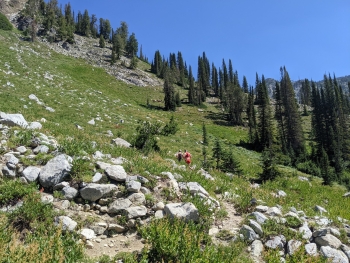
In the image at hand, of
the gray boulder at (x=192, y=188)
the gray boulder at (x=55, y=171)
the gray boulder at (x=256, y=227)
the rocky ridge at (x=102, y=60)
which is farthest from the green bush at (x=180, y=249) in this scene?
the rocky ridge at (x=102, y=60)

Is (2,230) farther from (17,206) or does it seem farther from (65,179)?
(65,179)

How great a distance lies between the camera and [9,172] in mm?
7586

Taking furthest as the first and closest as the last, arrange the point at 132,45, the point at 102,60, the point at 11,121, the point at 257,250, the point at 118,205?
1. the point at 132,45
2. the point at 102,60
3. the point at 11,121
4. the point at 118,205
5. the point at 257,250

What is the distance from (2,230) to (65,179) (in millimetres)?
2568

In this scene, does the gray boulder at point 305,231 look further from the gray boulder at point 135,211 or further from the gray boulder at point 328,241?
the gray boulder at point 135,211

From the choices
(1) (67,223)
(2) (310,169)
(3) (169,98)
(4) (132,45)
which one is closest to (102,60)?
(4) (132,45)

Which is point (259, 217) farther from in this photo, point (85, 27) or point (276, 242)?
point (85, 27)

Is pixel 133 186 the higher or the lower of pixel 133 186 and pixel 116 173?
the lower

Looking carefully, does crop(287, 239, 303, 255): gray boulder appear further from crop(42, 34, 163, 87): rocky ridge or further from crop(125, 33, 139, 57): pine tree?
crop(125, 33, 139, 57): pine tree

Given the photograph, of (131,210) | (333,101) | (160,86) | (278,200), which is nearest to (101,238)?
(131,210)

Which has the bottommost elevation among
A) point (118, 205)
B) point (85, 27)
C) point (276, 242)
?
point (276, 242)

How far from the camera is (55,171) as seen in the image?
775 centimetres

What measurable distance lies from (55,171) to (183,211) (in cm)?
408

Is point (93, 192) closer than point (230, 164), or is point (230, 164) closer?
point (93, 192)
